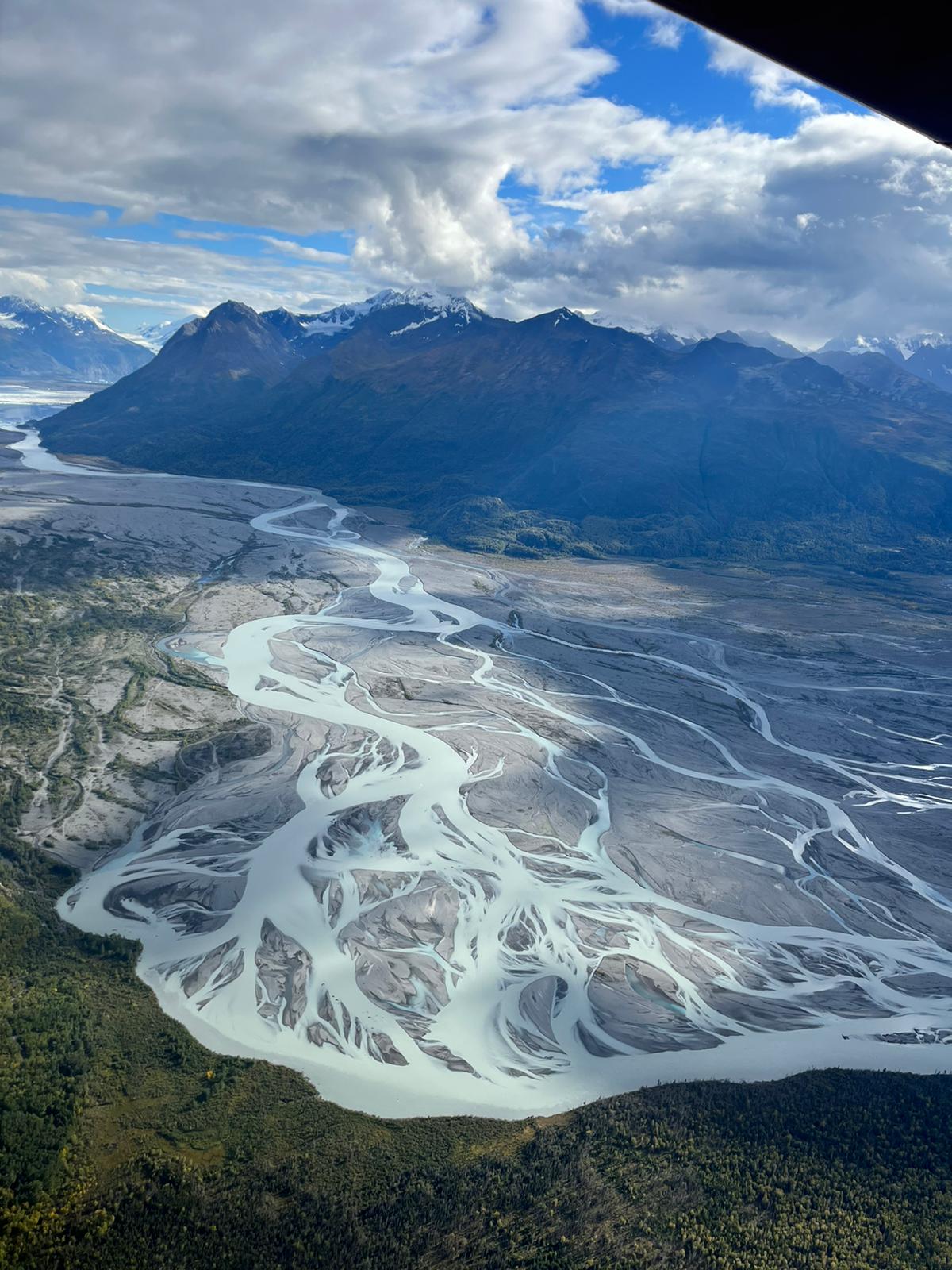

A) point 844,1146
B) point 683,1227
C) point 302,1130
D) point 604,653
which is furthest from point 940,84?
point 604,653

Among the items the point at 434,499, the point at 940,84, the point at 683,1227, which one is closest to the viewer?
the point at 940,84

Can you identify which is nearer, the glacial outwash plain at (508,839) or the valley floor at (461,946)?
the valley floor at (461,946)

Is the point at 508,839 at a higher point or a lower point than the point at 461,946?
higher

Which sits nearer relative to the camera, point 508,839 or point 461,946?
point 461,946

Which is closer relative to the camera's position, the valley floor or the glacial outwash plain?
the valley floor

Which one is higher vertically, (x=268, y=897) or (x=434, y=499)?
(x=434, y=499)

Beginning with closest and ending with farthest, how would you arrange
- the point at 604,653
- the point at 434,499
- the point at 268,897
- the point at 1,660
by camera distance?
1. the point at 268,897
2. the point at 1,660
3. the point at 604,653
4. the point at 434,499

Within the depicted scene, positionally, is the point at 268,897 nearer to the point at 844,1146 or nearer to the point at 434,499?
the point at 844,1146

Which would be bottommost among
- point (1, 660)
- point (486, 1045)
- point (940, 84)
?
point (486, 1045)
